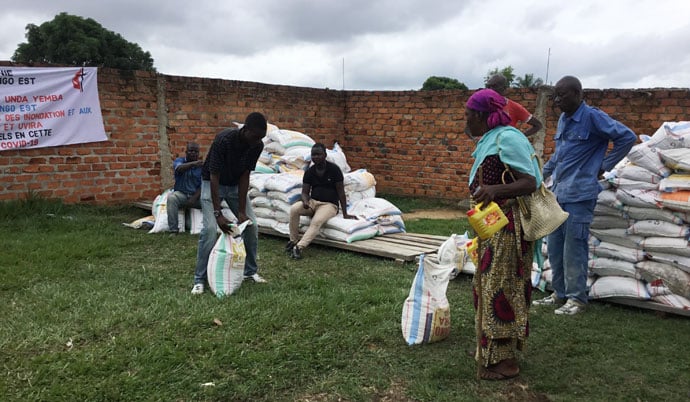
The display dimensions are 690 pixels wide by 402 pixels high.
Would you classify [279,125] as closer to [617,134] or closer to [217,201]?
[217,201]

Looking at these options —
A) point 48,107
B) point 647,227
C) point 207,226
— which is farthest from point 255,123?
point 48,107

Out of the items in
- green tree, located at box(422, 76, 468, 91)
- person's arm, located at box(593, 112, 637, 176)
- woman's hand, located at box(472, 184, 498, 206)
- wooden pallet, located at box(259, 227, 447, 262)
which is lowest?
wooden pallet, located at box(259, 227, 447, 262)

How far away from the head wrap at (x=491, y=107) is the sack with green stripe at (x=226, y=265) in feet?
7.34

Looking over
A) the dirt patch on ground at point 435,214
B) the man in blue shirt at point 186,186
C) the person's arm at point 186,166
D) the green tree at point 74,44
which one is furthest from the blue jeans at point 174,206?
the green tree at point 74,44

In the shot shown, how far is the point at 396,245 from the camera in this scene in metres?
5.76

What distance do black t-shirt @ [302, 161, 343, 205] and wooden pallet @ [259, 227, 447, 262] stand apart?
0.50 metres

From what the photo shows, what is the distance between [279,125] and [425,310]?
6574 mm

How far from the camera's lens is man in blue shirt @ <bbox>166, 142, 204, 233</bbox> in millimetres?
6414

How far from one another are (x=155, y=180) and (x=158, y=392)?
581 centimetres

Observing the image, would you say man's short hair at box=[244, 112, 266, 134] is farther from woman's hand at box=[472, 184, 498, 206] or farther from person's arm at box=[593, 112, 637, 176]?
person's arm at box=[593, 112, 637, 176]

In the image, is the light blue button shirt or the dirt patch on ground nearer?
the light blue button shirt

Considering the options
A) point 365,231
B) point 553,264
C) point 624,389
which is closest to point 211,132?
point 365,231

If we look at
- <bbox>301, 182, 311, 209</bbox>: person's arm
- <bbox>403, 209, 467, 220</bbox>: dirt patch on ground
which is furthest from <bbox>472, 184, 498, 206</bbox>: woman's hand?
<bbox>403, 209, 467, 220</bbox>: dirt patch on ground

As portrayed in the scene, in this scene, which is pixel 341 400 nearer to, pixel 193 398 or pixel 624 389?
pixel 193 398
